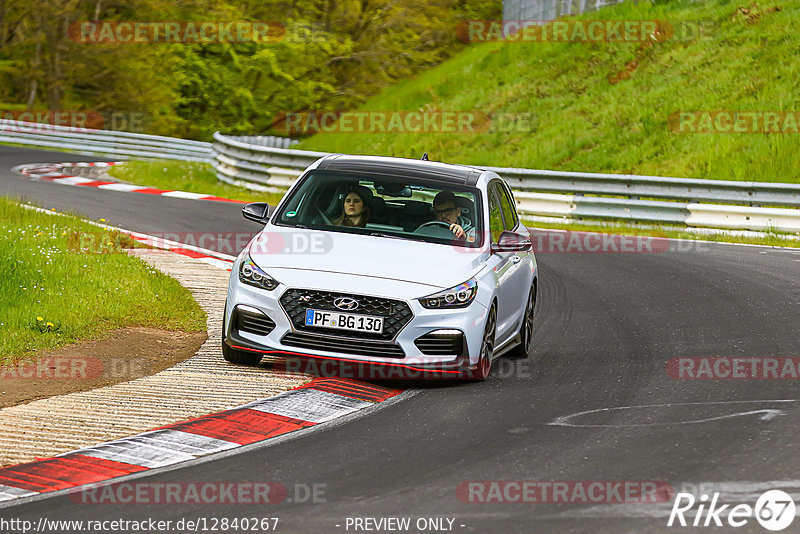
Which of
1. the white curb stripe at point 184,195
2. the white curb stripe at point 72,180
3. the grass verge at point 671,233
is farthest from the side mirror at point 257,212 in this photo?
the white curb stripe at point 72,180

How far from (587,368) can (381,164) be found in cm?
242

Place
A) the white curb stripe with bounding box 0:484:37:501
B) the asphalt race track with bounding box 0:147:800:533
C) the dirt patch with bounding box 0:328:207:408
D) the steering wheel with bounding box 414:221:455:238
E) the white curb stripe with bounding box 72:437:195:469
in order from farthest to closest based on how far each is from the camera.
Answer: the steering wheel with bounding box 414:221:455:238 < the dirt patch with bounding box 0:328:207:408 < the white curb stripe with bounding box 72:437:195:469 < the white curb stripe with bounding box 0:484:37:501 < the asphalt race track with bounding box 0:147:800:533

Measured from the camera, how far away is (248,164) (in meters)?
26.8

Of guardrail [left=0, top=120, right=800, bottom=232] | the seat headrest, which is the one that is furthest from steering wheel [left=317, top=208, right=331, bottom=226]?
guardrail [left=0, top=120, right=800, bottom=232]

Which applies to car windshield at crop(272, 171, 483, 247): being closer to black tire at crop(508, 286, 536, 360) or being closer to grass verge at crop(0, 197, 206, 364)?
black tire at crop(508, 286, 536, 360)

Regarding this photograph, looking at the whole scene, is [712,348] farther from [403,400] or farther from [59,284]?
[59,284]

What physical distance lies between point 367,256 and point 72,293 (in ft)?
11.9

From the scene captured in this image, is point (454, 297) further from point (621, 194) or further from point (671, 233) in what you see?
point (621, 194)

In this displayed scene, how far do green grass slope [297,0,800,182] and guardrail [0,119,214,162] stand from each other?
14.1 feet

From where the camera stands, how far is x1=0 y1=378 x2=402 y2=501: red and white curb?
6.10 metres

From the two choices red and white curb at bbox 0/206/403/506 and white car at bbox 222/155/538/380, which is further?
white car at bbox 222/155/538/380

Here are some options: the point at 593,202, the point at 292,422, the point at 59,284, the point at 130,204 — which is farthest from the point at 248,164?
the point at 292,422

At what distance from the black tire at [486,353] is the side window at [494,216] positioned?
899 millimetres

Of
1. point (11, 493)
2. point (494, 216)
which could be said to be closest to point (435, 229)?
point (494, 216)
